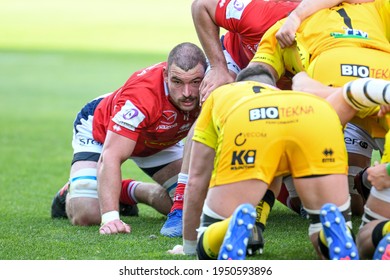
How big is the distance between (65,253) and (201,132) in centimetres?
Answer: 118

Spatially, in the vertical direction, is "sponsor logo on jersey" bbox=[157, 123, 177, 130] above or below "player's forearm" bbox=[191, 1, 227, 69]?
below

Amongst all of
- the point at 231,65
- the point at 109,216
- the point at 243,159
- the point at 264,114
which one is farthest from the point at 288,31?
the point at 109,216

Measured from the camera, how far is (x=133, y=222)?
727cm

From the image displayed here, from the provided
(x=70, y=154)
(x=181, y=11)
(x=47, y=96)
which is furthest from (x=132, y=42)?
(x=70, y=154)

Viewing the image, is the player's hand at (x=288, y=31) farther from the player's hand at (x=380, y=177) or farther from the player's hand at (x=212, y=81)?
the player's hand at (x=380, y=177)

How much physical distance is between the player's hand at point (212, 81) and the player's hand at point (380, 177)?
1.64 metres

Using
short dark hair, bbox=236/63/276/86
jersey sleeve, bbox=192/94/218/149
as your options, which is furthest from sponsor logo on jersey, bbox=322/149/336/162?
short dark hair, bbox=236/63/276/86

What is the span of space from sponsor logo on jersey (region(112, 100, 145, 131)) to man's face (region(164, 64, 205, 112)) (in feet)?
0.97

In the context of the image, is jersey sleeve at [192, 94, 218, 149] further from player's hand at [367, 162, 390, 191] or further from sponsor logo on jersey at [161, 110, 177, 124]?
sponsor logo on jersey at [161, 110, 177, 124]

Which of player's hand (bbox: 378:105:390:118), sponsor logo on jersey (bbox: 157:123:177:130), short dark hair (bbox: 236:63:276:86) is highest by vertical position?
short dark hair (bbox: 236:63:276:86)

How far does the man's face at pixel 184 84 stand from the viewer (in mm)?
6672

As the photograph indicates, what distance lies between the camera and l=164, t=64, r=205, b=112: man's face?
263 inches

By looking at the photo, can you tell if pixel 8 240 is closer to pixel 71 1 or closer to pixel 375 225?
pixel 375 225

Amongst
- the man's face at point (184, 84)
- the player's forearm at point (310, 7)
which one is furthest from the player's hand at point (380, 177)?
the man's face at point (184, 84)
